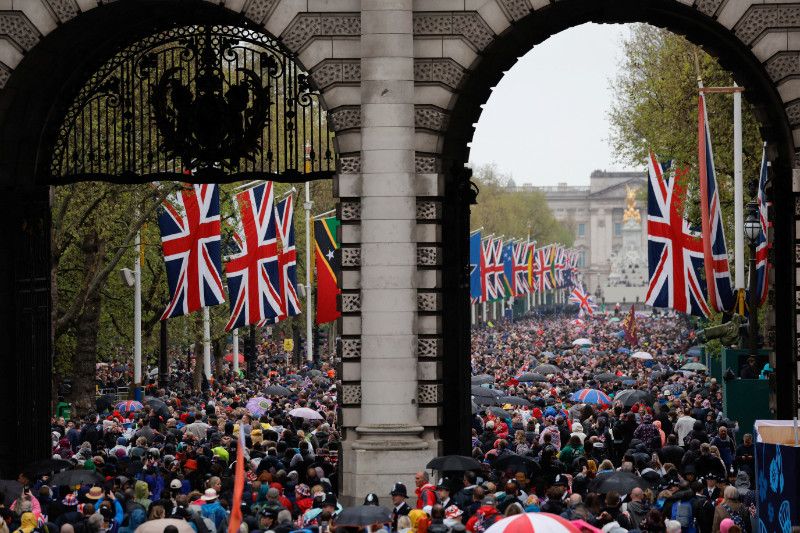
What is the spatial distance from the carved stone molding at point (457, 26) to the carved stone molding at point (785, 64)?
4.87m

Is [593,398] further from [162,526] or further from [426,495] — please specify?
[162,526]

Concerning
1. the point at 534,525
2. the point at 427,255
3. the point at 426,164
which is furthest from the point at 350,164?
the point at 534,525

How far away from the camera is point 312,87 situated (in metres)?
30.7

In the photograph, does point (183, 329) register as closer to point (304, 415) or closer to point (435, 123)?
point (304, 415)

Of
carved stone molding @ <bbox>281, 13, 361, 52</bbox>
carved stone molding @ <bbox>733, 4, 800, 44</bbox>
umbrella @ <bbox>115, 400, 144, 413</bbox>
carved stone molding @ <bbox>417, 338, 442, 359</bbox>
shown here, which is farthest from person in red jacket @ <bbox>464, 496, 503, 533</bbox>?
umbrella @ <bbox>115, 400, 144, 413</bbox>

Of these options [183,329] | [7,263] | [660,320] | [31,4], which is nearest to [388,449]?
[7,263]

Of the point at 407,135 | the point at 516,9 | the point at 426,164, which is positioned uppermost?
the point at 516,9

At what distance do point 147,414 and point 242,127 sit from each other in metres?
10.4

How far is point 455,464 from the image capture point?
27688 millimetres

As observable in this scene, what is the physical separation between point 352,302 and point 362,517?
8290 millimetres

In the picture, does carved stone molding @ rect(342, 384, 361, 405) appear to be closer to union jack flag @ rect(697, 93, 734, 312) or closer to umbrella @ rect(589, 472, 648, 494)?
umbrella @ rect(589, 472, 648, 494)

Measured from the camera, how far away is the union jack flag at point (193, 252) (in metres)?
41.2

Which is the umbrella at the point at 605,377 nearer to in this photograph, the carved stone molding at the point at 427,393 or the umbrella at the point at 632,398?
the umbrella at the point at 632,398

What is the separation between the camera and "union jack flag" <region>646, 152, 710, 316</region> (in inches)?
1553
